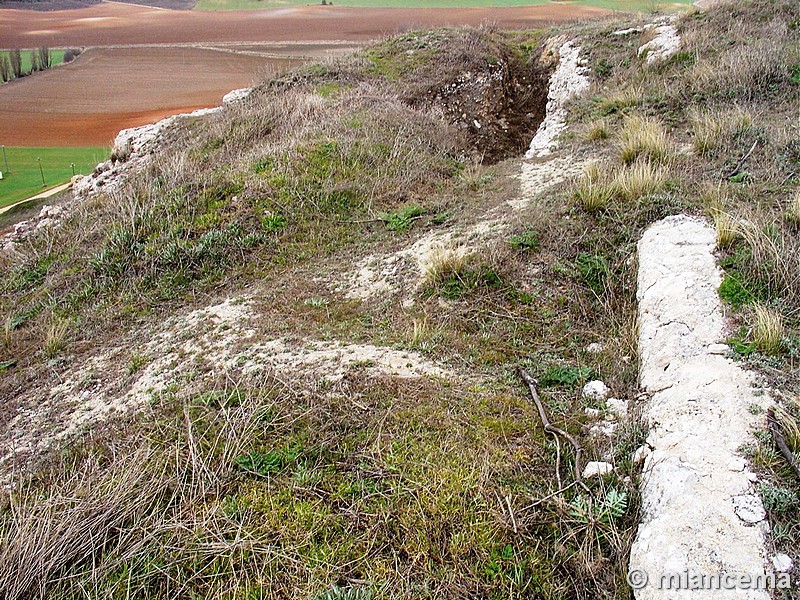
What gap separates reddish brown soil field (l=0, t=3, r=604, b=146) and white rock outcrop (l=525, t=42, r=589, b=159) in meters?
7.02

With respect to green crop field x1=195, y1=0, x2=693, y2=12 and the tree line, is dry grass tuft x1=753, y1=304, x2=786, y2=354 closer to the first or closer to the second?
green crop field x1=195, y1=0, x2=693, y2=12

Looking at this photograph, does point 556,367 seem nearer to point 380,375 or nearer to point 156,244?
point 380,375

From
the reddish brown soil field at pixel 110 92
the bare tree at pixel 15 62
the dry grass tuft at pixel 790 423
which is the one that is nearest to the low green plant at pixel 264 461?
the dry grass tuft at pixel 790 423

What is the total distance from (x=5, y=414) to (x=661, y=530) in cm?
649

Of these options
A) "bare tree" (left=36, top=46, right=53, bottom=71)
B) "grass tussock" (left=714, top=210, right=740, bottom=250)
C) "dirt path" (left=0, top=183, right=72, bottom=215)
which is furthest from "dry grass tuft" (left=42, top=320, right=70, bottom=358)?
"bare tree" (left=36, top=46, right=53, bottom=71)

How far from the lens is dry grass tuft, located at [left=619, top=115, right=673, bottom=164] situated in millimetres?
7312

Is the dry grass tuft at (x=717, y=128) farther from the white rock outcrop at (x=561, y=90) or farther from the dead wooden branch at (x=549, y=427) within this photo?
the dead wooden branch at (x=549, y=427)

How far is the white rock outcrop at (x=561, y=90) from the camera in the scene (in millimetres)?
11161

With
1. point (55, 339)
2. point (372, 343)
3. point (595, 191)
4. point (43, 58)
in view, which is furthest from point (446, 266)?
point (43, 58)

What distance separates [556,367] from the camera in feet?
15.3

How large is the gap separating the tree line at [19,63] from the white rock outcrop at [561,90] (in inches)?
1221

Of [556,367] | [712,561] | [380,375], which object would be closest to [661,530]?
[712,561]

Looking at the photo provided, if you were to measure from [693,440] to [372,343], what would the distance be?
2984 millimetres

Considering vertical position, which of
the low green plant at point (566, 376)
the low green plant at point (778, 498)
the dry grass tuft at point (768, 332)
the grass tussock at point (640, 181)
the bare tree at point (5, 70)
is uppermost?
the bare tree at point (5, 70)
